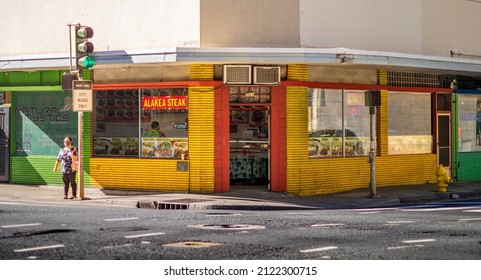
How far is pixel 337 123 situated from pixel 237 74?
12.0 feet

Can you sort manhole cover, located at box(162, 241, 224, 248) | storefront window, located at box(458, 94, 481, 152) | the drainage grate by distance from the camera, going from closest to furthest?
1. manhole cover, located at box(162, 241, 224, 248)
2. the drainage grate
3. storefront window, located at box(458, 94, 481, 152)

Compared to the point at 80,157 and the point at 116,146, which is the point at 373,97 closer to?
the point at 116,146

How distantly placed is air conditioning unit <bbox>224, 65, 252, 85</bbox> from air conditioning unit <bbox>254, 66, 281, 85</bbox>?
0.18 metres

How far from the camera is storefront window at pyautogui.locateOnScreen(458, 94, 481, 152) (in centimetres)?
3055

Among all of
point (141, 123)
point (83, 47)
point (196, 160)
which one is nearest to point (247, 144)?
point (196, 160)

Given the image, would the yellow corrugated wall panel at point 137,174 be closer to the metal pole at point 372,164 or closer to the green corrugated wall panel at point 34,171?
the green corrugated wall panel at point 34,171

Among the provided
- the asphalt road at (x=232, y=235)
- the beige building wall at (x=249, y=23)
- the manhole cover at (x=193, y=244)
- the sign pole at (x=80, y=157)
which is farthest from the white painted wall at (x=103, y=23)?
the manhole cover at (x=193, y=244)

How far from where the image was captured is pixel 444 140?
1173 inches

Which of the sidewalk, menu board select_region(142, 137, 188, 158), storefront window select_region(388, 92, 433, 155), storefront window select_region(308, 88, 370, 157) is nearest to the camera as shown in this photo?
the sidewalk

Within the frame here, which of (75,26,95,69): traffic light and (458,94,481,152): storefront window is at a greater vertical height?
(75,26,95,69): traffic light

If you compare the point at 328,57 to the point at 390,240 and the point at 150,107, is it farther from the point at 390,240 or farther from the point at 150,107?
the point at 390,240

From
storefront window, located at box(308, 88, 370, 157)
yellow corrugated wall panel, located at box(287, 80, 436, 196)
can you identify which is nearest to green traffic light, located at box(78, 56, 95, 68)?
yellow corrugated wall panel, located at box(287, 80, 436, 196)

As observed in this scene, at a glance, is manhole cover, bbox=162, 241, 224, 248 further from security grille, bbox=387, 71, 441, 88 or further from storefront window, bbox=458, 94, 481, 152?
storefront window, bbox=458, 94, 481, 152

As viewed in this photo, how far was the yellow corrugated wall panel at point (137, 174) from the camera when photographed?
24328 millimetres
